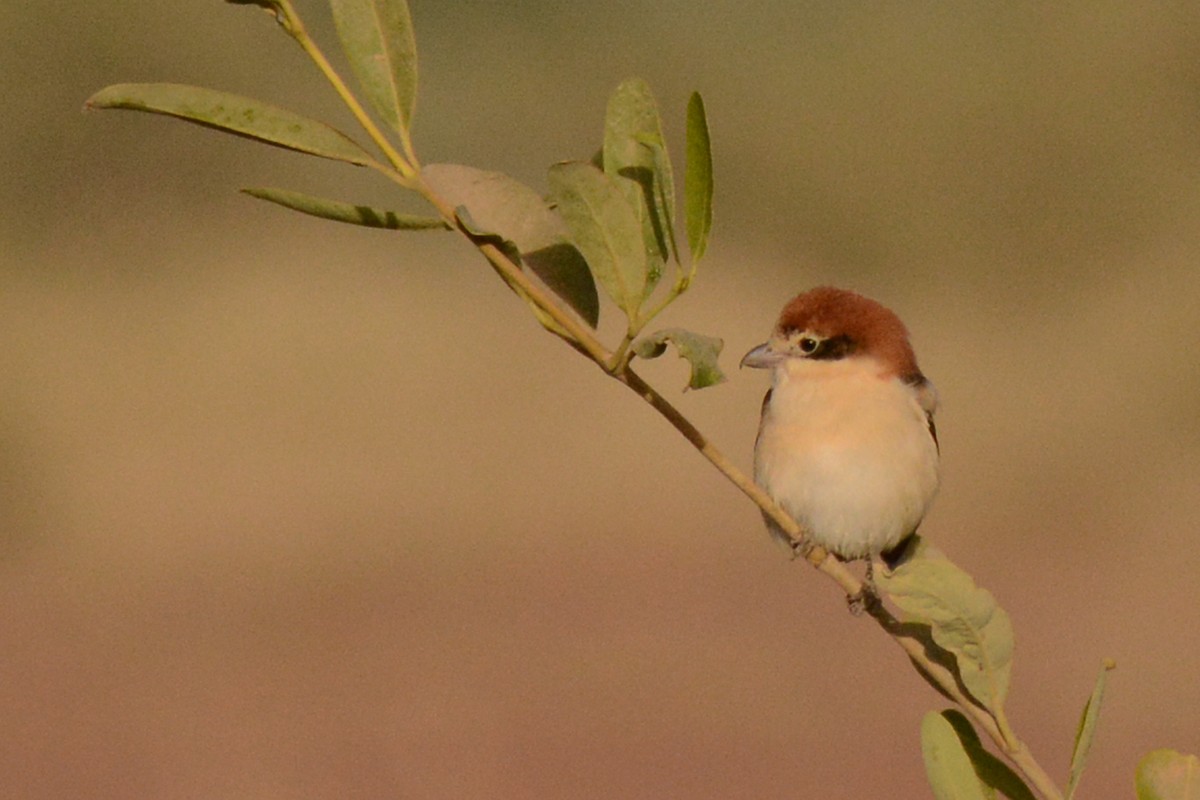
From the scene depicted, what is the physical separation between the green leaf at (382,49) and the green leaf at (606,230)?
0.14 m

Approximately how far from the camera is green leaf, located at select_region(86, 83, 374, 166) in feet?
3.73

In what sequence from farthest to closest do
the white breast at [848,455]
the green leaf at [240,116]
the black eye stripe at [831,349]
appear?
the black eye stripe at [831,349] < the white breast at [848,455] < the green leaf at [240,116]

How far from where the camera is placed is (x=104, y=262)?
619 inches

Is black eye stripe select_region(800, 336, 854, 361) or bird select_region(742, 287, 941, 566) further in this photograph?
black eye stripe select_region(800, 336, 854, 361)

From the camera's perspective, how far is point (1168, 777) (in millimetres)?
1229

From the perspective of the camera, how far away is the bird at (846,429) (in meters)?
3.53

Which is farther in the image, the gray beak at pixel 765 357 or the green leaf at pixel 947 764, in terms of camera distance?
the gray beak at pixel 765 357

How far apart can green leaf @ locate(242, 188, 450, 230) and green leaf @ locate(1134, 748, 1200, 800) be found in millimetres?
693

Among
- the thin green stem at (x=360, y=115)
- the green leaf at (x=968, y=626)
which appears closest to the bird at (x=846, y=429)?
the green leaf at (x=968, y=626)

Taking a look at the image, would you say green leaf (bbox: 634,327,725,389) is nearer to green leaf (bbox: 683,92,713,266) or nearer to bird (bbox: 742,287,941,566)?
green leaf (bbox: 683,92,713,266)

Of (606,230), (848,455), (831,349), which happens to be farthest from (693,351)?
(831,349)

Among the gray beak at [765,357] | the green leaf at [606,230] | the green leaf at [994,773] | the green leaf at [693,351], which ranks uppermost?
the green leaf at [606,230]

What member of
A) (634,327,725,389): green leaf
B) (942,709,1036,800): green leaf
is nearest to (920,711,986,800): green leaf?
(942,709,1036,800): green leaf

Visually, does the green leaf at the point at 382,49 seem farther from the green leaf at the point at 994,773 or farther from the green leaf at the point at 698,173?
the green leaf at the point at 994,773
